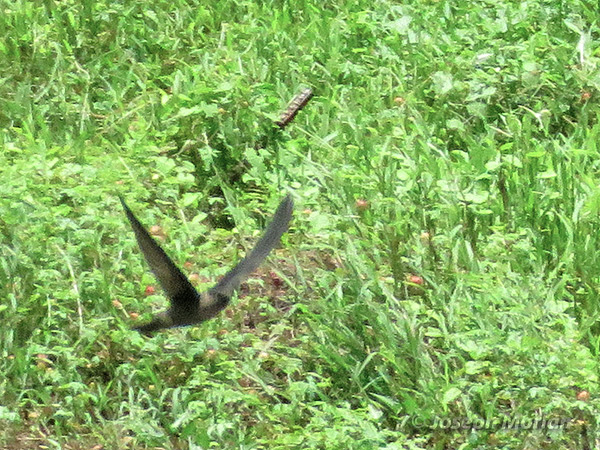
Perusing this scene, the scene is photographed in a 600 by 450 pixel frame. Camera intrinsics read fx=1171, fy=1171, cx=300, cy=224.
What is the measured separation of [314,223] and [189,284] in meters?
0.88

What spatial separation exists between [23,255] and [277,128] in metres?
1.22

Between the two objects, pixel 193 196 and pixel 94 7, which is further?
pixel 94 7

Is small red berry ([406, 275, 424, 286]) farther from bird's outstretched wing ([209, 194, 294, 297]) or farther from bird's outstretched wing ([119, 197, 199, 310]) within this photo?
bird's outstretched wing ([119, 197, 199, 310])

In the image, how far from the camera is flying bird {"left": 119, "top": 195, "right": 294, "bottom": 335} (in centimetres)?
276

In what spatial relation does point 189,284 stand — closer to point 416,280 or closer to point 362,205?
point 416,280

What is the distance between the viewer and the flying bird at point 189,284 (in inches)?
109

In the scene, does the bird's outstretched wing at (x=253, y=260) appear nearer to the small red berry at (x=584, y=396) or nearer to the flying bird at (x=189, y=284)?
the flying bird at (x=189, y=284)

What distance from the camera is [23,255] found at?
3637mm

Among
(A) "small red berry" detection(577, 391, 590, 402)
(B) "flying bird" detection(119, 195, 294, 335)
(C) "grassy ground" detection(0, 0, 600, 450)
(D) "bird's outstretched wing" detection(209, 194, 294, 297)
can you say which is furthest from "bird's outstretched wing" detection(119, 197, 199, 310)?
(A) "small red berry" detection(577, 391, 590, 402)

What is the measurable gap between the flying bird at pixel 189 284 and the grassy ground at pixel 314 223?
0.26m

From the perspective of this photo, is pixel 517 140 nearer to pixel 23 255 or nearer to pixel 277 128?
pixel 277 128

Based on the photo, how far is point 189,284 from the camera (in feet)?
9.52

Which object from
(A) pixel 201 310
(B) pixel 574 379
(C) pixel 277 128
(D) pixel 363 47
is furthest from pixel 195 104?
(B) pixel 574 379

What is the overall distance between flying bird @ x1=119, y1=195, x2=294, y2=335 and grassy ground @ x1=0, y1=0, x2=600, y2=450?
0.26 m
